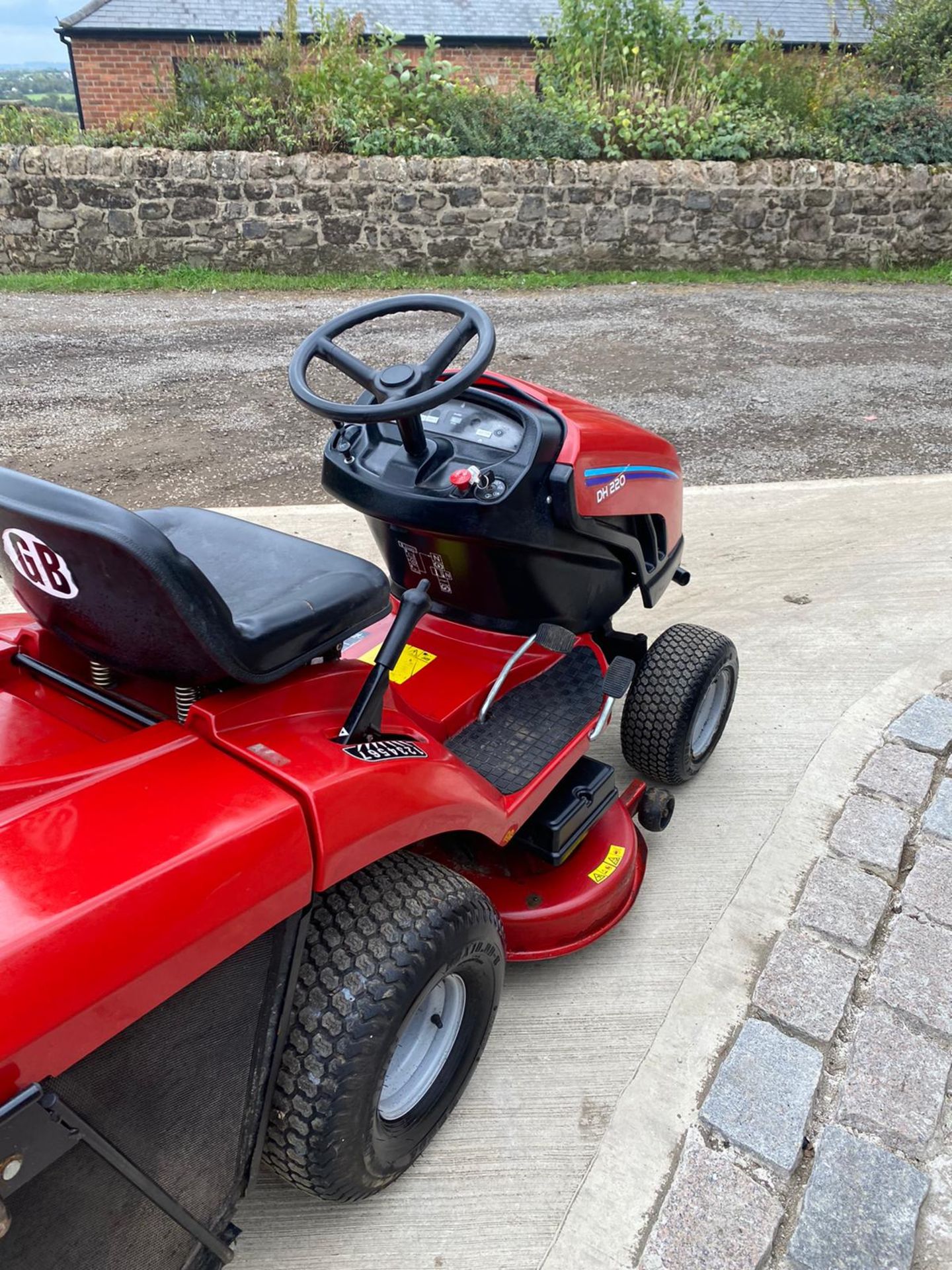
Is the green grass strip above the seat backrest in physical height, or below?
below

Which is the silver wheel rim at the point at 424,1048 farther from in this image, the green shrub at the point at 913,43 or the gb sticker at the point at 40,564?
the green shrub at the point at 913,43

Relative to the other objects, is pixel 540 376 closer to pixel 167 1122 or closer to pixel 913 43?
pixel 167 1122

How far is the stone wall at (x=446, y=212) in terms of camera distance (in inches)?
341

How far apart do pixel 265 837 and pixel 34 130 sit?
1006 cm

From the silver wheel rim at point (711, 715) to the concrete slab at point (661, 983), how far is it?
0.10m

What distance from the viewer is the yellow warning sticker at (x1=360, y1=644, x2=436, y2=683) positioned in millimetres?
2301

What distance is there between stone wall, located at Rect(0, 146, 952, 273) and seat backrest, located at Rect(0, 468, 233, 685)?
830 cm

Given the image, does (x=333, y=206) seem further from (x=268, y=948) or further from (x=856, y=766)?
(x=268, y=948)

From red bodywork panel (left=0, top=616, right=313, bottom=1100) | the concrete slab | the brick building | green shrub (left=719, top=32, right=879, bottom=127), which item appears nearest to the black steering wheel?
→ red bodywork panel (left=0, top=616, right=313, bottom=1100)

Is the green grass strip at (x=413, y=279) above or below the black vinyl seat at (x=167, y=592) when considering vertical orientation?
below

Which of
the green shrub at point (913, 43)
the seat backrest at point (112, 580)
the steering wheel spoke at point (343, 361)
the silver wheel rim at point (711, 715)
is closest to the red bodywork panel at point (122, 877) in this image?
the seat backrest at point (112, 580)

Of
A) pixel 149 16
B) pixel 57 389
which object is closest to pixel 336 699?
pixel 57 389

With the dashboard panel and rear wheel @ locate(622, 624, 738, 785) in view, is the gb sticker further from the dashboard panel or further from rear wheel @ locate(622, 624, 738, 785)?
rear wheel @ locate(622, 624, 738, 785)

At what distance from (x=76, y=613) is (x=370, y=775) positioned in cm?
52
